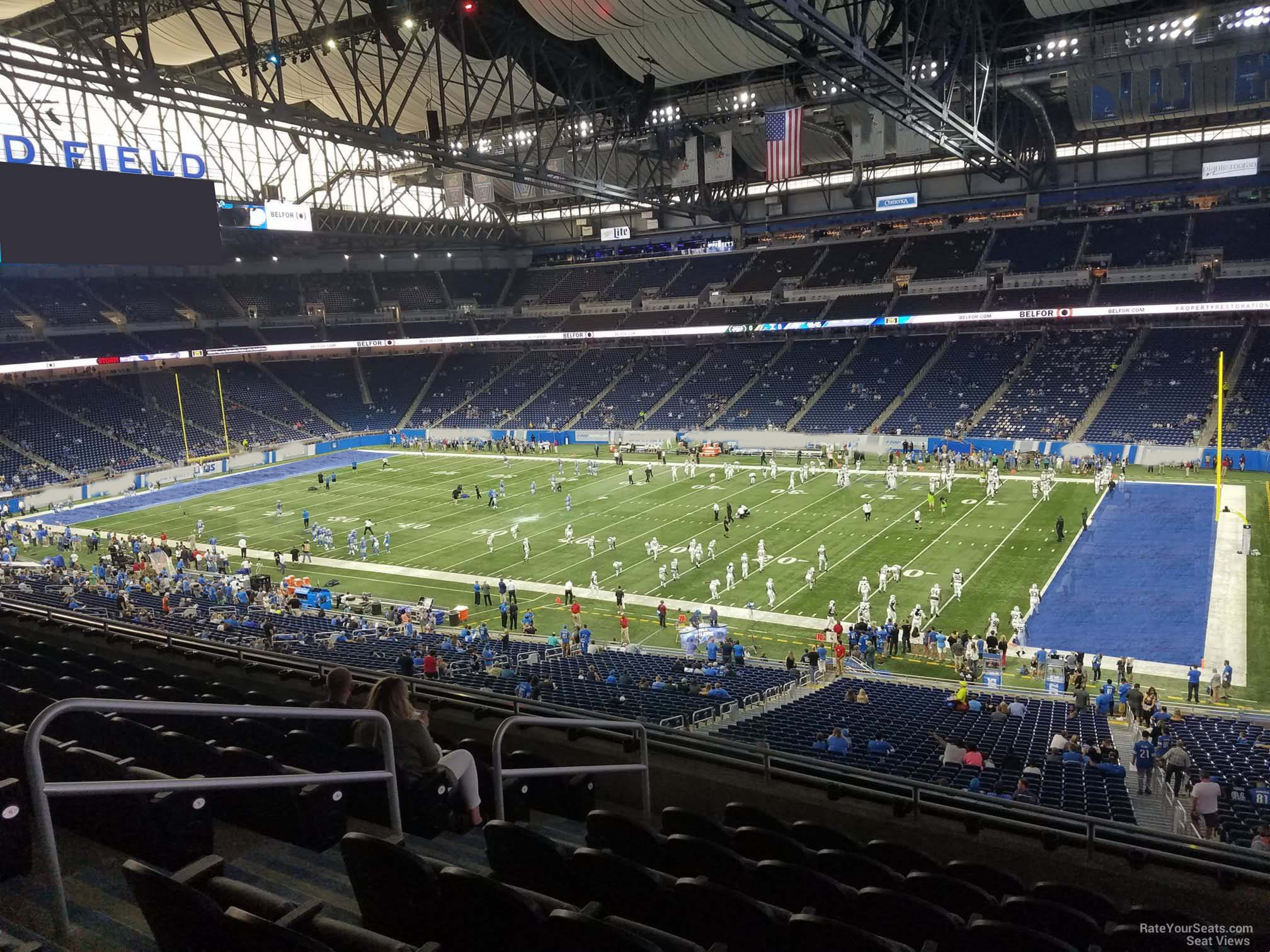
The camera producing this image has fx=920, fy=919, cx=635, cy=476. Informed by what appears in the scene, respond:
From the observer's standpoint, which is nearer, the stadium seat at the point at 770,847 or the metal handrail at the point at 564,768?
the stadium seat at the point at 770,847

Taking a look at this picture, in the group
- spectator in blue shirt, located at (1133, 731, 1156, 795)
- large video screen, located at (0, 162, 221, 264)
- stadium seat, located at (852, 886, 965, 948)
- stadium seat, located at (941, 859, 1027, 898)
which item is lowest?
spectator in blue shirt, located at (1133, 731, 1156, 795)

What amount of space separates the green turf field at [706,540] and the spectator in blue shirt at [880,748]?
10.6 metres

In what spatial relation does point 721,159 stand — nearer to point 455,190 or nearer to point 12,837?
point 455,190

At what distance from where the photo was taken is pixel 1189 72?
39375 millimetres

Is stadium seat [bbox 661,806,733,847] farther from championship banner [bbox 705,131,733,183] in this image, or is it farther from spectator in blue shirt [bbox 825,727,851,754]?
championship banner [bbox 705,131,733,183]

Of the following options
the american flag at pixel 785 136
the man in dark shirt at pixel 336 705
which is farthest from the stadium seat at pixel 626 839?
the american flag at pixel 785 136

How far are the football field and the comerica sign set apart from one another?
53.4 ft

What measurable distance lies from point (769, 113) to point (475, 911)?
37.1 meters

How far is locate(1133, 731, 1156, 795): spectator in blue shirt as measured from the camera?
1412cm

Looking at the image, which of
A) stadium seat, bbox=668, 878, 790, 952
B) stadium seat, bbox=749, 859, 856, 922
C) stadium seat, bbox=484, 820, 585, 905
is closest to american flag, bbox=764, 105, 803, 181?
stadium seat, bbox=749, 859, 856, 922

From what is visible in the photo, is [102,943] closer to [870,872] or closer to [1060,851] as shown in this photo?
[870,872]

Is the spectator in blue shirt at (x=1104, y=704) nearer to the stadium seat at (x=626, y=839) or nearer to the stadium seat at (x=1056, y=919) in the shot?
the stadium seat at (x=1056, y=919)

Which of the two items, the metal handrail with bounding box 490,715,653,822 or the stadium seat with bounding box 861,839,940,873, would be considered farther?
the metal handrail with bounding box 490,715,653,822

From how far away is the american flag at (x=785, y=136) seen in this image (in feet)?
119
